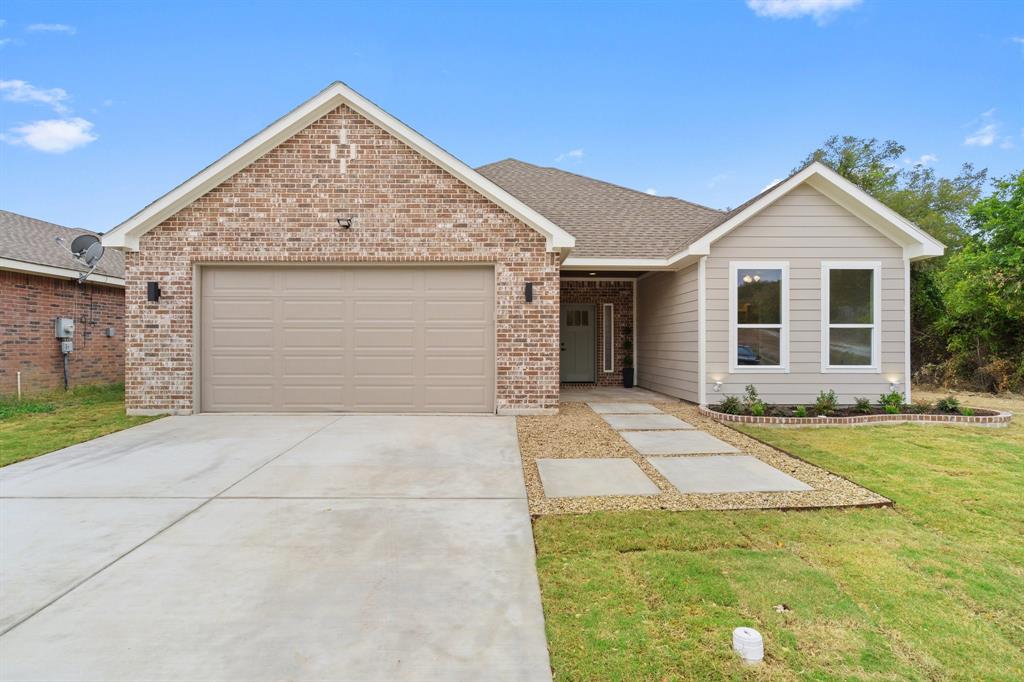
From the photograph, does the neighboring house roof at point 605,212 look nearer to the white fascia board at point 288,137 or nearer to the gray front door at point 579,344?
the white fascia board at point 288,137

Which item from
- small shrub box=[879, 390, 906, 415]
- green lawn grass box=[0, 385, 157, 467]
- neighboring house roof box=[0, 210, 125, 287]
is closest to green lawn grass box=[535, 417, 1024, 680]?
small shrub box=[879, 390, 906, 415]

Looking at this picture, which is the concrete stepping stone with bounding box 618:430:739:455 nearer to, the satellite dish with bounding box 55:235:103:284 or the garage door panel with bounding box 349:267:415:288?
the garage door panel with bounding box 349:267:415:288

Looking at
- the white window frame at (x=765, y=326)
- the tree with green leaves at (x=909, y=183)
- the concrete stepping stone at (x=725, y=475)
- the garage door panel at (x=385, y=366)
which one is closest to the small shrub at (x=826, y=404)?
the white window frame at (x=765, y=326)

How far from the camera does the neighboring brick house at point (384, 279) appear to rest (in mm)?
7934

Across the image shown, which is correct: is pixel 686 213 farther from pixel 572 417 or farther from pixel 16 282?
pixel 16 282

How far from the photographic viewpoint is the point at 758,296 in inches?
347

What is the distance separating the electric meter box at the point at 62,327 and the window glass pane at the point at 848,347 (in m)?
15.8

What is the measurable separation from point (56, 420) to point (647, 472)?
893cm

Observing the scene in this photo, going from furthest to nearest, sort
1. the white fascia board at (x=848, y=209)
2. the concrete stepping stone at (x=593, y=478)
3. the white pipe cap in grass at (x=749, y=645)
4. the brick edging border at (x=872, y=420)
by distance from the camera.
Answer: the white fascia board at (x=848, y=209) → the brick edging border at (x=872, y=420) → the concrete stepping stone at (x=593, y=478) → the white pipe cap in grass at (x=749, y=645)

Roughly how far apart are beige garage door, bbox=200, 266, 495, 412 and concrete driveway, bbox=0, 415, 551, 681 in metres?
2.90

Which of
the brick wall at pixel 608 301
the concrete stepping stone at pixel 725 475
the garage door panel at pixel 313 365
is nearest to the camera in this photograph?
the concrete stepping stone at pixel 725 475

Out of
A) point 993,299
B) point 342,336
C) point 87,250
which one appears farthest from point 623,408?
point 87,250

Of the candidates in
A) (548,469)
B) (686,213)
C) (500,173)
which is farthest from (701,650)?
(500,173)

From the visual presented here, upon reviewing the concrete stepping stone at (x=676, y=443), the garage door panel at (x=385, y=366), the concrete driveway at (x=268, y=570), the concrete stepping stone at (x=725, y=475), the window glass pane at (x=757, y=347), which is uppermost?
the window glass pane at (x=757, y=347)
